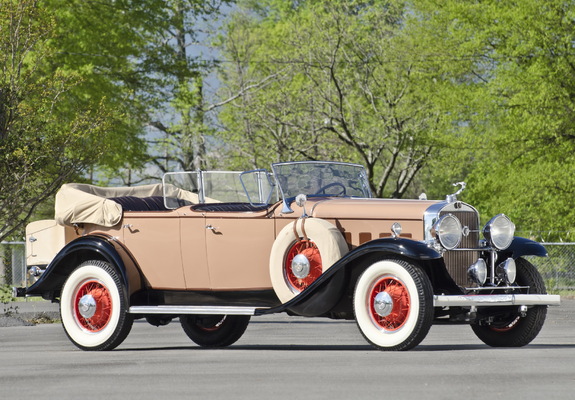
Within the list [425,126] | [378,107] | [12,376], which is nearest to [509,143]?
[425,126]

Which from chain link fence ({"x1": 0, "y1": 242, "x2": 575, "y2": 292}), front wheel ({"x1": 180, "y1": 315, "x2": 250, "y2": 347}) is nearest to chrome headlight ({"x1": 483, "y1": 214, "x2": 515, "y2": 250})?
front wheel ({"x1": 180, "y1": 315, "x2": 250, "y2": 347})

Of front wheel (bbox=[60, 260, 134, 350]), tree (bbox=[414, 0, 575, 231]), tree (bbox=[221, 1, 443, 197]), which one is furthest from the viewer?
tree (bbox=[221, 1, 443, 197])

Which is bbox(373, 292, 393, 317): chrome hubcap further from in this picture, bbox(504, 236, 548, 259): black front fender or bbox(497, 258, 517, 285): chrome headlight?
bbox(504, 236, 548, 259): black front fender

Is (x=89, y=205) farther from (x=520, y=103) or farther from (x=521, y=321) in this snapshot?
(x=520, y=103)

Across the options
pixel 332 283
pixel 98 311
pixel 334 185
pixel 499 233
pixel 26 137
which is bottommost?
pixel 98 311

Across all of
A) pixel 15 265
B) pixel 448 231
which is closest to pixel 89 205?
pixel 448 231

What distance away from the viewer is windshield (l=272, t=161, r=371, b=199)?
485 inches

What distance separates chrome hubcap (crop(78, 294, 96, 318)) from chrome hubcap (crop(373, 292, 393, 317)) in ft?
10.9

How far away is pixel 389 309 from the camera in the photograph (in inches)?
421

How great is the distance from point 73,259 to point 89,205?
2.04 feet

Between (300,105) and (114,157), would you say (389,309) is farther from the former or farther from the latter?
(300,105)

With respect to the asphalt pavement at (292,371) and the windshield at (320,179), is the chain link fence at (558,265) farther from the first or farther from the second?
the windshield at (320,179)

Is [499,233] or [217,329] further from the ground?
[499,233]

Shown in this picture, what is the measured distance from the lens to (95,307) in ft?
40.9
